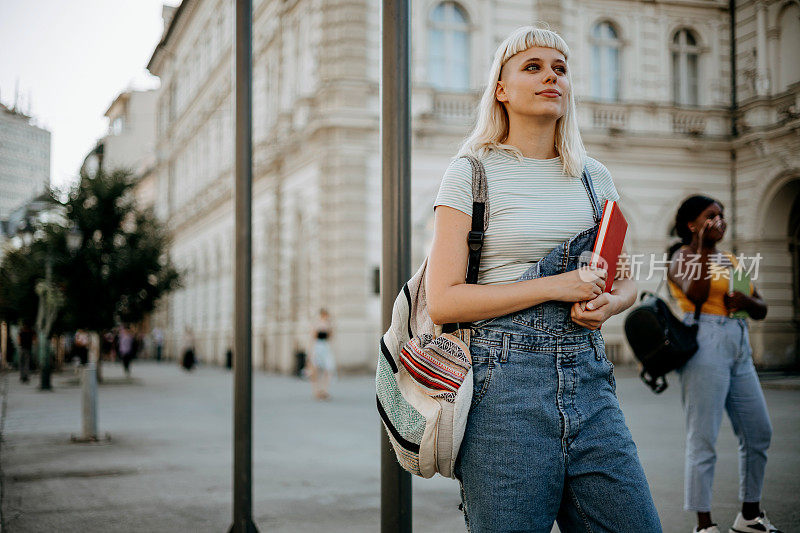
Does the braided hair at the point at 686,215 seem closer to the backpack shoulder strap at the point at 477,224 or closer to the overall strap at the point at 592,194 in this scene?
the overall strap at the point at 592,194

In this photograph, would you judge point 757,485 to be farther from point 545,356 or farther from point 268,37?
point 268,37

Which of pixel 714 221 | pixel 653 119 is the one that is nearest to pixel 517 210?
pixel 653 119

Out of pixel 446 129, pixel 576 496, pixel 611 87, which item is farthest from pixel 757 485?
pixel 446 129

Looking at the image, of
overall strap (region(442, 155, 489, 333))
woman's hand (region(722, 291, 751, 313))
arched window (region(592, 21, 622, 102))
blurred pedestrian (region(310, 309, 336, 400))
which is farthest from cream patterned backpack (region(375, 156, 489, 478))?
blurred pedestrian (region(310, 309, 336, 400))

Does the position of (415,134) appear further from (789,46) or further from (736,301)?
(789,46)

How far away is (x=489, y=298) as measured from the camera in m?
2.25

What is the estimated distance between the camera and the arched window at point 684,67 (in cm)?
355

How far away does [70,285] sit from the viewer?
78.2 feet

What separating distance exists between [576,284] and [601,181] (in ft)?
1.64

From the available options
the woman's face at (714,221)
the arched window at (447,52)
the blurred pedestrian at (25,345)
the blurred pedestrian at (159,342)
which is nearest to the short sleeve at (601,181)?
the woman's face at (714,221)

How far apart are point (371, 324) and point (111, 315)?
8.03 metres

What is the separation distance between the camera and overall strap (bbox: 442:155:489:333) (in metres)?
2.33

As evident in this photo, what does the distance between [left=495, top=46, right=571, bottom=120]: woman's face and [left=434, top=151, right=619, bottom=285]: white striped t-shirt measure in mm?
153

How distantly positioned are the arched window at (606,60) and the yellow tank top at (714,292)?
3.11 ft
